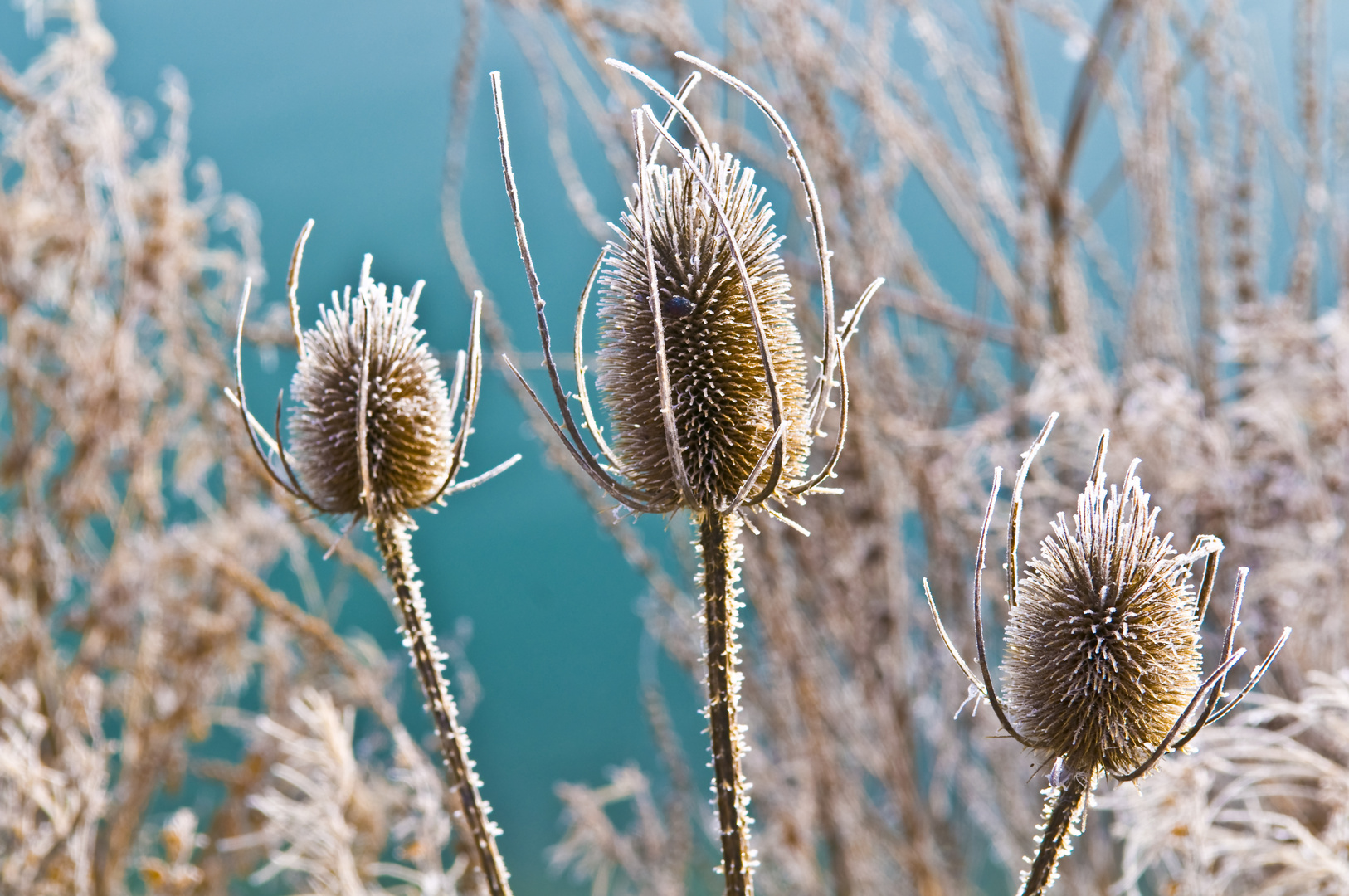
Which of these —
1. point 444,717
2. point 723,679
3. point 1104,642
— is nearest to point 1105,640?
point 1104,642

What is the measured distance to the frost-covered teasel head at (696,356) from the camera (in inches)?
16.7

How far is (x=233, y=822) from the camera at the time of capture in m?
1.90

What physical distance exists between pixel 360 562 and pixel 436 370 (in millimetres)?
999

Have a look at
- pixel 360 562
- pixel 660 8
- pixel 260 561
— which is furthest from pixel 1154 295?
pixel 260 561

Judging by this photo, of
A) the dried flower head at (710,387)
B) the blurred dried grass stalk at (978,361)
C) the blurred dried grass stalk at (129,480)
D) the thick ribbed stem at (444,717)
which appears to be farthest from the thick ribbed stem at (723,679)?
the blurred dried grass stalk at (129,480)

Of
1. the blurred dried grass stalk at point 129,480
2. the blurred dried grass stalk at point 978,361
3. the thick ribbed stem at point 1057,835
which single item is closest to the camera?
the thick ribbed stem at point 1057,835

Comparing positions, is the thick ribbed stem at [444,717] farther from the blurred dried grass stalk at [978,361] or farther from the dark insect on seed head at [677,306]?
the blurred dried grass stalk at [978,361]

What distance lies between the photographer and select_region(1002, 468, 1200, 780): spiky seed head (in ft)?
1.34

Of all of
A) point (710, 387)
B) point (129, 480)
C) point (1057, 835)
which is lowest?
point (1057, 835)

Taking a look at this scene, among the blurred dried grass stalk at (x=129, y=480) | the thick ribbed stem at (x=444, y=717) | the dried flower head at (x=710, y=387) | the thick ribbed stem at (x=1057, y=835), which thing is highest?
the blurred dried grass stalk at (x=129, y=480)

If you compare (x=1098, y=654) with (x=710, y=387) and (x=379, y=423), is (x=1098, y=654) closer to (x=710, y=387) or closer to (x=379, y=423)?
(x=710, y=387)

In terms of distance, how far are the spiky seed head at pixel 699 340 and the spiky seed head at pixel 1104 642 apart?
0.41 ft

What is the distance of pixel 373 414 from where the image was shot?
1.66ft

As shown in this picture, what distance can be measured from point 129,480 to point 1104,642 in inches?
A: 76.7
